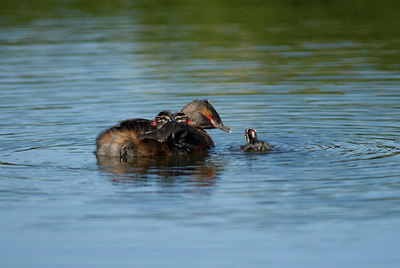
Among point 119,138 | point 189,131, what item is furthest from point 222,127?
point 119,138

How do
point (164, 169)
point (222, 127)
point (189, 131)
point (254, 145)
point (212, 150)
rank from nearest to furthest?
point (164, 169)
point (254, 145)
point (189, 131)
point (212, 150)
point (222, 127)

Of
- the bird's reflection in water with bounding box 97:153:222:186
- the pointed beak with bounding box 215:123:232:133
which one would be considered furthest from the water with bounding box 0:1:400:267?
the pointed beak with bounding box 215:123:232:133

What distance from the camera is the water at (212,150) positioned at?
6.90 m

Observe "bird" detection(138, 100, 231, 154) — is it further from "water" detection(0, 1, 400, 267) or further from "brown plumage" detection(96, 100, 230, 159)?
"water" detection(0, 1, 400, 267)

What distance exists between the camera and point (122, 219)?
7.48m

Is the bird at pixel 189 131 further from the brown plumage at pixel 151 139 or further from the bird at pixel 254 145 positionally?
the bird at pixel 254 145

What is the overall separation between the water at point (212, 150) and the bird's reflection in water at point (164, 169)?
3cm

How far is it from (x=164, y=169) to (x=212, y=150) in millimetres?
1418

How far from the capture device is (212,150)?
10.6m

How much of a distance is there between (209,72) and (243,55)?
6.75 feet

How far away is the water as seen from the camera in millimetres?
6902

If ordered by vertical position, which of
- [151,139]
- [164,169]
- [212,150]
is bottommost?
[164,169]

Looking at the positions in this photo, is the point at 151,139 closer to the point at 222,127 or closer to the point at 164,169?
the point at 164,169

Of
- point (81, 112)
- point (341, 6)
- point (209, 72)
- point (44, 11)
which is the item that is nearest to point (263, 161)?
point (81, 112)
